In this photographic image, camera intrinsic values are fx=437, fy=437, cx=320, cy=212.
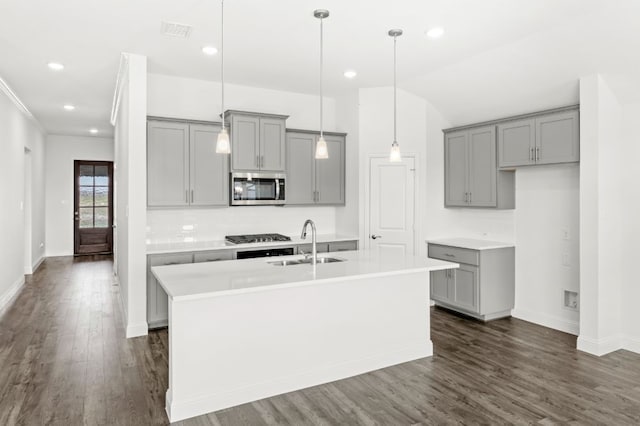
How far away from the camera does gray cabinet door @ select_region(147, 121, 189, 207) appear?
4.73 m

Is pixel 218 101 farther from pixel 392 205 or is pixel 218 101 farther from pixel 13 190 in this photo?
pixel 13 190

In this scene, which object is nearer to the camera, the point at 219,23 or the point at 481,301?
the point at 219,23

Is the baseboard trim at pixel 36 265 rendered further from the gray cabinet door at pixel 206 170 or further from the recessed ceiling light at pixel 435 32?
the recessed ceiling light at pixel 435 32

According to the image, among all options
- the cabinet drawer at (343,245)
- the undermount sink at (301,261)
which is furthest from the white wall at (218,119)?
the undermount sink at (301,261)

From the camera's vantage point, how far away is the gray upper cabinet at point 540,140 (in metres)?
4.20

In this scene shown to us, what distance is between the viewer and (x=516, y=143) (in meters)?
4.73

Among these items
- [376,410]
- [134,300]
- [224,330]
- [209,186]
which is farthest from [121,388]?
[209,186]

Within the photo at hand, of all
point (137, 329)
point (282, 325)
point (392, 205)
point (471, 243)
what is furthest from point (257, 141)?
point (471, 243)

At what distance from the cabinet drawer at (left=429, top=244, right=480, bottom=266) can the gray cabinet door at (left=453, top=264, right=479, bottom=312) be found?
0.08 meters

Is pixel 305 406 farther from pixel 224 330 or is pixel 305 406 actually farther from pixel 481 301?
pixel 481 301

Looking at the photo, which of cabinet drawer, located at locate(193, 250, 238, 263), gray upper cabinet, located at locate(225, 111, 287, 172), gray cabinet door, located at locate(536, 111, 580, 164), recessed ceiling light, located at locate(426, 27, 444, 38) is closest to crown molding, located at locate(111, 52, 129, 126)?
gray upper cabinet, located at locate(225, 111, 287, 172)

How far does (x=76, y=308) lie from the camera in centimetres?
548

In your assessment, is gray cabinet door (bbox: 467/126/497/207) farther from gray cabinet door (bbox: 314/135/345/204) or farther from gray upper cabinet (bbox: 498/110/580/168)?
gray cabinet door (bbox: 314/135/345/204)

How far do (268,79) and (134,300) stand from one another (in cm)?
287
